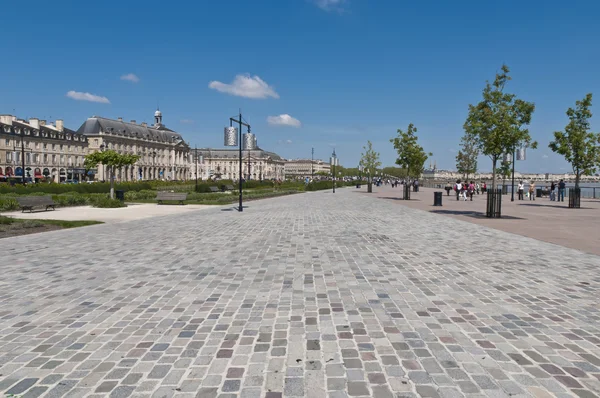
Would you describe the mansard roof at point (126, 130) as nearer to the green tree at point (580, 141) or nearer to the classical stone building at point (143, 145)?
the classical stone building at point (143, 145)

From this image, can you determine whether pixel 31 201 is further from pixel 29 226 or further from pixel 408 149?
pixel 408 149

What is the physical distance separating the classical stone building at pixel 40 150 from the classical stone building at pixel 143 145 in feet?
17.7

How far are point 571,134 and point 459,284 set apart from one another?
22341 millimetres

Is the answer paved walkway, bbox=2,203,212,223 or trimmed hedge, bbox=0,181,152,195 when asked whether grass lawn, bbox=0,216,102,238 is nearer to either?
paved walkway, bbox=2,203,212,223

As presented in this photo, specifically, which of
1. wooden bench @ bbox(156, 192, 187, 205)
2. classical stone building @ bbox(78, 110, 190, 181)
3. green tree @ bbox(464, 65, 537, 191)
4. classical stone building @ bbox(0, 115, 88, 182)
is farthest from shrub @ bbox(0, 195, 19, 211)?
classical stone building @ bbox(78, 110, 190, 181)

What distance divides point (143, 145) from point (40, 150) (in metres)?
43.2

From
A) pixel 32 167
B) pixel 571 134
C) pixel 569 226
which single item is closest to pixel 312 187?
pixel 571 134

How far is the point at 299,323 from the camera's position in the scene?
4.61 meters

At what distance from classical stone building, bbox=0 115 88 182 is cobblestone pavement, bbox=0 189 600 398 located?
232 feet

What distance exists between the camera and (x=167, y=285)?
6.25m

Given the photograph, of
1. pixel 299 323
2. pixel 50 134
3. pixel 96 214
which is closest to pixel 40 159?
pixel 50 134

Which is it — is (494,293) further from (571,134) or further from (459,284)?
(571,134)

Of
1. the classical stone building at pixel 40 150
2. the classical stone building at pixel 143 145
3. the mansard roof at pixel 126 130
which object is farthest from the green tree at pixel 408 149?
the mansard roof at pixel 126 130

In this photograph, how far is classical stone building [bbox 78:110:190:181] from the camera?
344 feet
